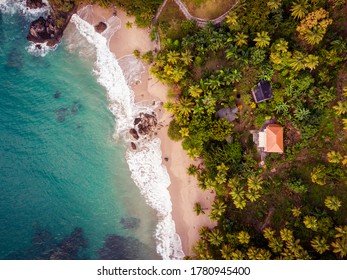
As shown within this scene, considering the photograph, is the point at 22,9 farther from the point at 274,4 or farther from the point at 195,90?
the point at 274,4

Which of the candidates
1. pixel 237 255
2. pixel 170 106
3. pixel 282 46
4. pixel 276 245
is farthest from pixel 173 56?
pixel 276 245

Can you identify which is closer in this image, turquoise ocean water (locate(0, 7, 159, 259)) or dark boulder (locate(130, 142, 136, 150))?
dark boulder (locate(130, 142, 136, 150))

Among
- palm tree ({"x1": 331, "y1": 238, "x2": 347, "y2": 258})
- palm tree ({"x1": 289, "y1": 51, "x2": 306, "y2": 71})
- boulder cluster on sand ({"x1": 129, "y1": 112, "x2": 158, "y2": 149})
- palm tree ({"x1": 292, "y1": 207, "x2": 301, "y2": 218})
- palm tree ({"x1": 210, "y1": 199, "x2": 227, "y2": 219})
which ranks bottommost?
palm tree ({"x1": 331, "y1": 238, "x2": 347, "y2": 258})

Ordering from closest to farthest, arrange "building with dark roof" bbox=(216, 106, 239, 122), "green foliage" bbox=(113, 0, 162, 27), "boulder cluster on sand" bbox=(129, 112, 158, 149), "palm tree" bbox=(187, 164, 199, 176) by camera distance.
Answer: "green foliage" bbox=(113, 0, 162, 27)
"building with dark roof" bbox=(216, 106, 239, 122)
"palm tree" bbox=(187, 164, 199, 176)
"boulder cluster on sand" bbox=(129, 112, 158, 149)

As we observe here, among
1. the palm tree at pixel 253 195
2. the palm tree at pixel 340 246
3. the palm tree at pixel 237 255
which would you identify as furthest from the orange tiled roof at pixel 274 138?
the palm tree at pixel 237 255

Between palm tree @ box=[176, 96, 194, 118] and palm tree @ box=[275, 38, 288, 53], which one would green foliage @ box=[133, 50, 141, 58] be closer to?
palm tree @ box=[176, 96, 194, 118]

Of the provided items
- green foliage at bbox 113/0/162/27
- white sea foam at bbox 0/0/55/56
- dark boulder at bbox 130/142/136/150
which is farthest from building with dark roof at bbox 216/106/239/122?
white sea foam at bbox 0/0/55/56

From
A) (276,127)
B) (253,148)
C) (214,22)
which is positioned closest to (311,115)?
(276,127)

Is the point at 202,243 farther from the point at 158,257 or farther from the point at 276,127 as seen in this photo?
the point at 276,127
